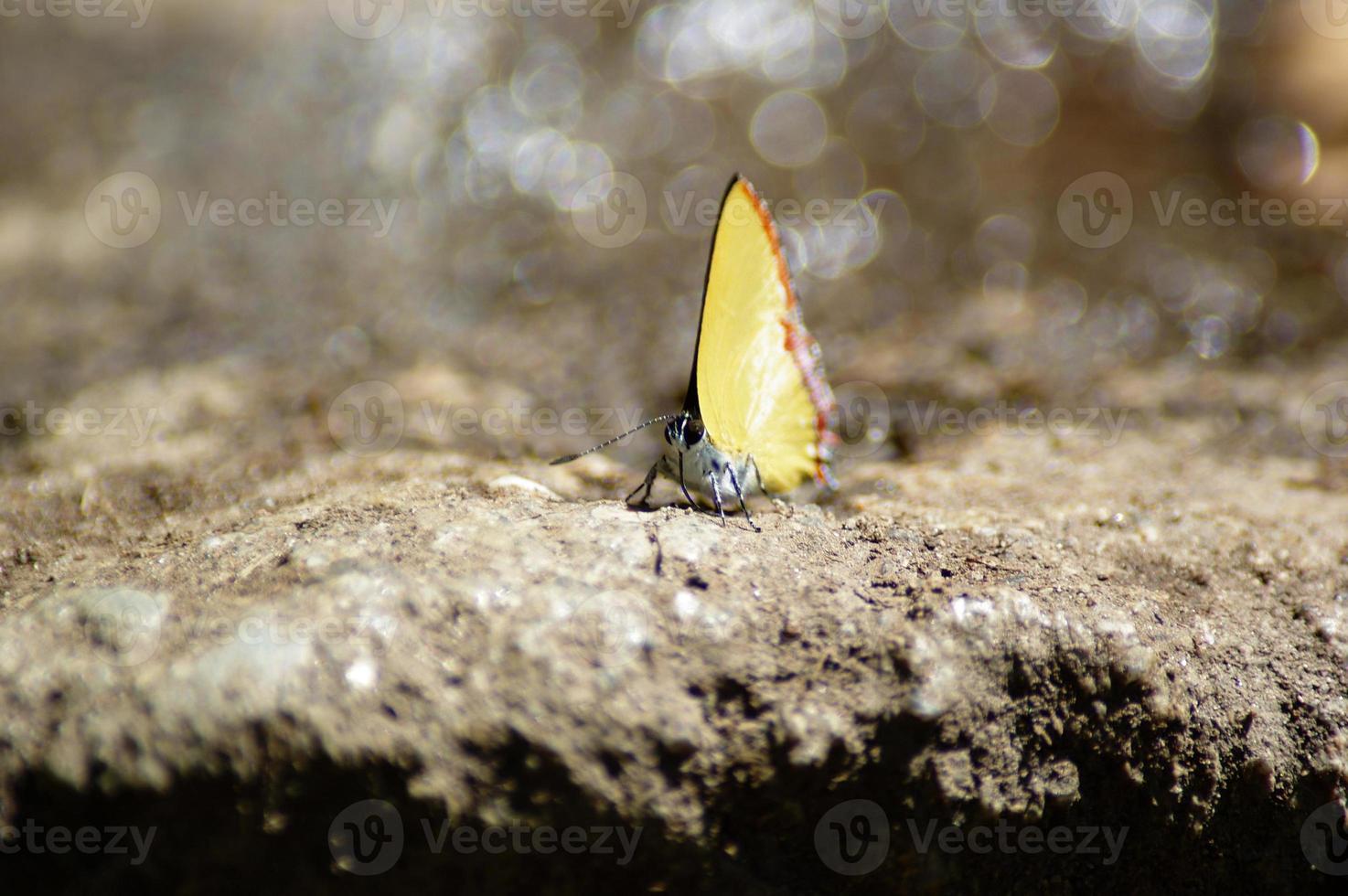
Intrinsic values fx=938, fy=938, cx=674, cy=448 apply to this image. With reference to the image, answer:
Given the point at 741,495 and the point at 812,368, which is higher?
the point at 812,368

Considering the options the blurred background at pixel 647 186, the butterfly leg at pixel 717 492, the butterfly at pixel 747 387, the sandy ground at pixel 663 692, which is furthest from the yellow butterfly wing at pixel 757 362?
the blurred background at pixel 647 186

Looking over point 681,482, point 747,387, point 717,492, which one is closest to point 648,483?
point 681,482

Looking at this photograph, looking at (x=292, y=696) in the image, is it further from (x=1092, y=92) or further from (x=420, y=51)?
(x=1092, y=92)

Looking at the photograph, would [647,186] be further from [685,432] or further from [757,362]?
[685,432]

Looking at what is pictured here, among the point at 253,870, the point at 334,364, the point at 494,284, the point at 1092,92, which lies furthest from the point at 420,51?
the point at 253,870

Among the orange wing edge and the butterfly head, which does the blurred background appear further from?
the butterfly head

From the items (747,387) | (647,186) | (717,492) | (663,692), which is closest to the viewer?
(663,692)

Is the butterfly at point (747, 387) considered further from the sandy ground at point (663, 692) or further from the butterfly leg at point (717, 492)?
the sandy ground at point (663, 692)

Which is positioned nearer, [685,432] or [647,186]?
[685,432]
